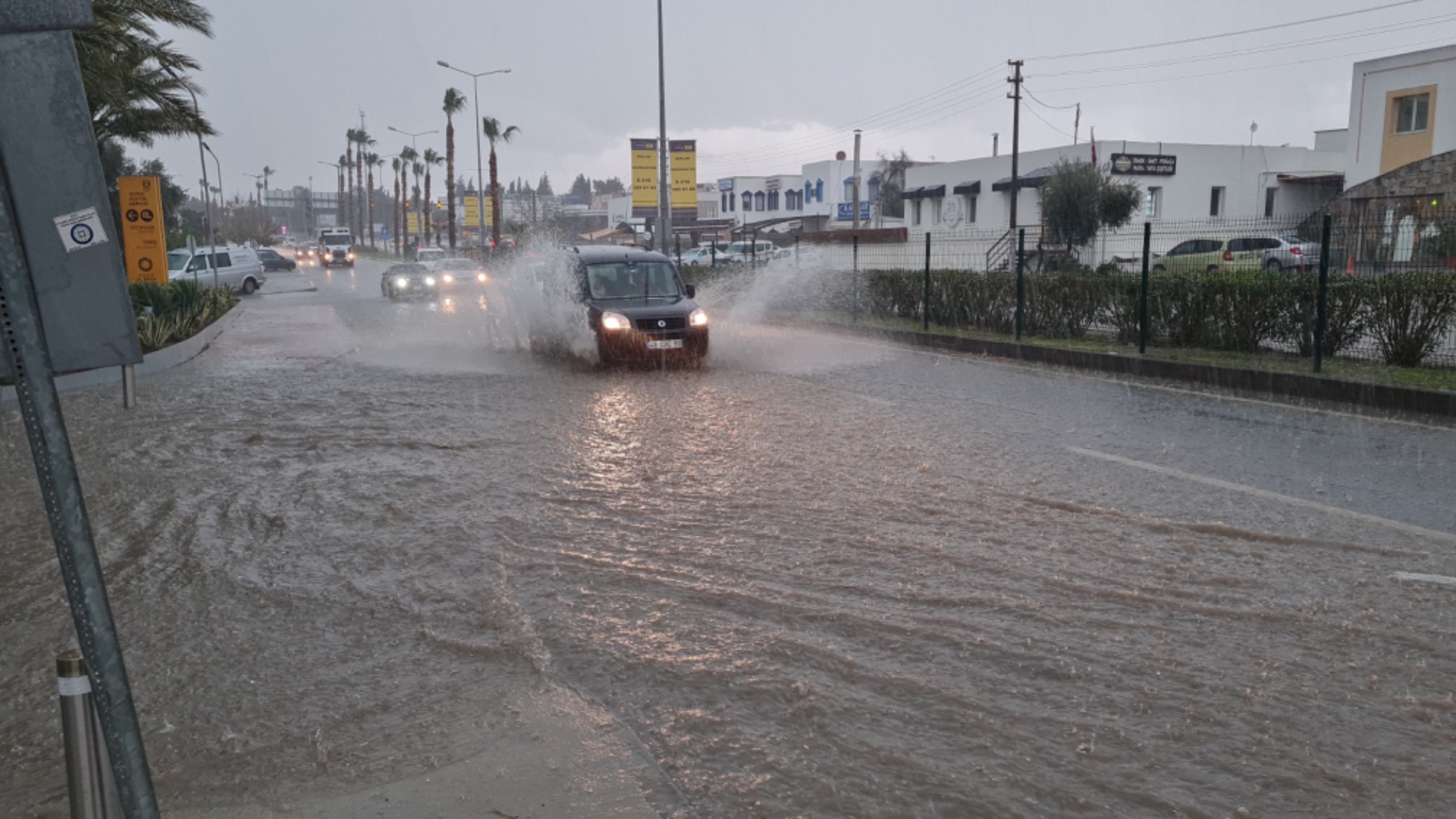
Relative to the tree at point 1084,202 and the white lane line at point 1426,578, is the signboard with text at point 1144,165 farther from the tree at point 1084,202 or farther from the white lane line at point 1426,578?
the white lane line at point 1426,578

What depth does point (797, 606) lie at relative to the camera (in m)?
5.31

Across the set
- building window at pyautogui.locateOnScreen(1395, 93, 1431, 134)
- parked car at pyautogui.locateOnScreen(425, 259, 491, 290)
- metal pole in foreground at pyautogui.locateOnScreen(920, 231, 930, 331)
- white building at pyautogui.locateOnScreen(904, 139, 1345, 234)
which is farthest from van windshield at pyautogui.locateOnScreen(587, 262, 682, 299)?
building window at pyautogui.locateOnScreen(1395, 93, 1431, 134)

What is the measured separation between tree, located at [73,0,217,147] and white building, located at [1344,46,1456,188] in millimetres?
37770

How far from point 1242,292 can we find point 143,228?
883 inches

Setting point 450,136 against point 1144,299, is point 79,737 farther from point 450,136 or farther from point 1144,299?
point 450,136

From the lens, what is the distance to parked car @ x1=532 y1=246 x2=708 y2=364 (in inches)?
575

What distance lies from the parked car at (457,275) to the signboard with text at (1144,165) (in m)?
25.1

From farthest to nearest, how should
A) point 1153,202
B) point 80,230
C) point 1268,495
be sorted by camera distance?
point 1153,202, point 1268,495, point 80,230

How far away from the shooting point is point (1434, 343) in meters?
12.8

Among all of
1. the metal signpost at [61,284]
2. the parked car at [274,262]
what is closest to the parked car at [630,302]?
the metal signpost at [61,284]

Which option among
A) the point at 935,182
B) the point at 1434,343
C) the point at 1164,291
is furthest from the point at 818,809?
the point at 935,182

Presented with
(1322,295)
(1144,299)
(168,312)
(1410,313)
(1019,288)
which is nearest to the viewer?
(1410,313)

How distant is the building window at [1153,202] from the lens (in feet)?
151

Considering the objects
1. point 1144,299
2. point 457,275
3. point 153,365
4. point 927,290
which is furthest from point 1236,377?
point 457,275
